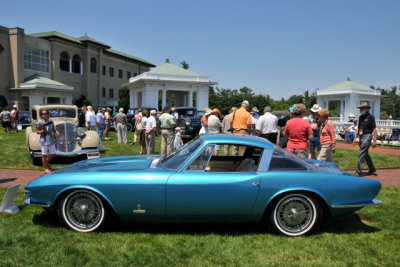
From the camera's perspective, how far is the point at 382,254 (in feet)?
11.6

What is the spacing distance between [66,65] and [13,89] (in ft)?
34.7

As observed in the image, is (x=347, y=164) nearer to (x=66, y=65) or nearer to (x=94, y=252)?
(x=94, y=252)

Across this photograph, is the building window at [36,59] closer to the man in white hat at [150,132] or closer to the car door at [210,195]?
the man in white hat at [150,132]

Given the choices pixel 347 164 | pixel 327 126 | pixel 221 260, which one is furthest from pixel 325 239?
pixel 347 164

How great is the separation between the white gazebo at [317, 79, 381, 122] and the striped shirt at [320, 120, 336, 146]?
102ft

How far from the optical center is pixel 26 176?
7328mm

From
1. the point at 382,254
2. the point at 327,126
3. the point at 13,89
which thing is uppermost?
the point at 13,89

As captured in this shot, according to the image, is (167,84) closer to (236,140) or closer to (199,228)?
(236,140)

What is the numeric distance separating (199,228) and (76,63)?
158 feet

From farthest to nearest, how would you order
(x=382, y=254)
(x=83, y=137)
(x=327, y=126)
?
(x=83, y=137)
(x=327, y=126)
(x=382, y=254)

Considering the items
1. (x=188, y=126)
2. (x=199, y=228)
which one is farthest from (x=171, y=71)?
(x=199, y=228)

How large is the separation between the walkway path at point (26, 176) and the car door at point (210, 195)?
459cm

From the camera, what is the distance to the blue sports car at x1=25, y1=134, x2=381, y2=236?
12.2 feet

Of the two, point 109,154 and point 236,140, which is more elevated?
point 236,140
